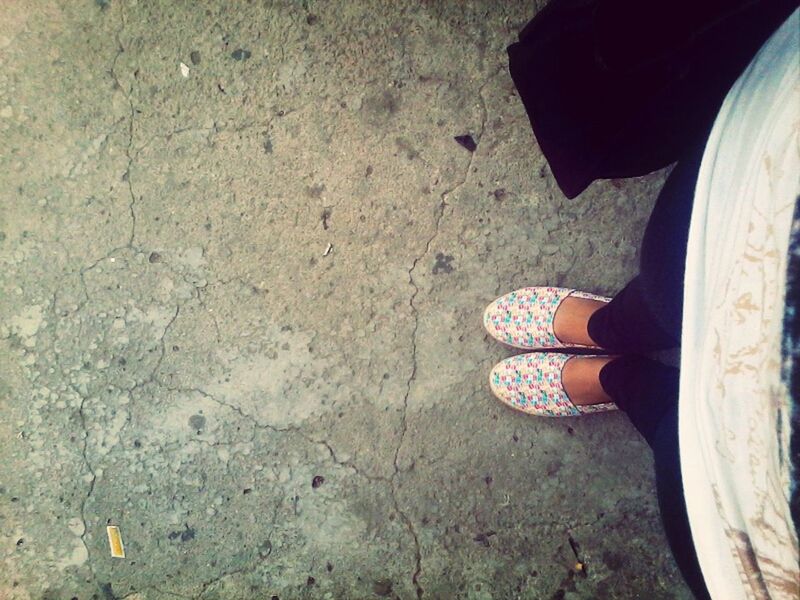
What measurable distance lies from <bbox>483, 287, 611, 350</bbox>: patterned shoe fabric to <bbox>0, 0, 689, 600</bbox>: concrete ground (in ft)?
0.32

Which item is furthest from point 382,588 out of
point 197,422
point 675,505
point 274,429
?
point 675,505

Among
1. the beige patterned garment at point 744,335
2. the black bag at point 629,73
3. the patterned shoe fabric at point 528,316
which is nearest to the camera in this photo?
the beige patterned garment at point 744,335

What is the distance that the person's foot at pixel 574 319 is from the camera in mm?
1714

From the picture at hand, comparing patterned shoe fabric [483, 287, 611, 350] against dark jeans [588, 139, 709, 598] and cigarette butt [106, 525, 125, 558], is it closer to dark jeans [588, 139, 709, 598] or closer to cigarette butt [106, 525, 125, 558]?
dark jeans [588, 139, 709, 598]

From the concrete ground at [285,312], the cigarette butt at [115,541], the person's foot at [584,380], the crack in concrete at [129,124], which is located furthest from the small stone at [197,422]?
the person's foot at [584,380]

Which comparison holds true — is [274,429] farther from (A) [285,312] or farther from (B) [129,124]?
(B) [129,124]

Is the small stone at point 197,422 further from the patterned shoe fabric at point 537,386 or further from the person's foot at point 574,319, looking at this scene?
the person's foot at point 574,319

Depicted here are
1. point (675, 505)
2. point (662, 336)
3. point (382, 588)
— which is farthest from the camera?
point (382, 588)

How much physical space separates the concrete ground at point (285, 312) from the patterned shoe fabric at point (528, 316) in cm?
10

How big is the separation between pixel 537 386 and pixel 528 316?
9.3 inches

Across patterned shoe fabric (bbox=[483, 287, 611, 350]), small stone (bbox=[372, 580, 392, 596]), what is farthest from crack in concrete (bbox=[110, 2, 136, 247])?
small stone (bbox=[372, 580, 392, 596])

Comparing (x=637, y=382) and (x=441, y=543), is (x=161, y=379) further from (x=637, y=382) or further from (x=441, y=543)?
(x=637, y=382)

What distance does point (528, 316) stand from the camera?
1.77 meters

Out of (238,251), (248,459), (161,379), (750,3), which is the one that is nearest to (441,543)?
(248,459)
